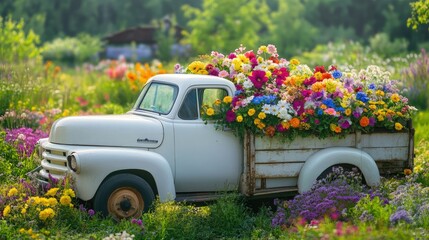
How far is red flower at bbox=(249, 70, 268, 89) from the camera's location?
8711 millimetres

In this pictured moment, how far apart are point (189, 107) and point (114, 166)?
3.80 ft

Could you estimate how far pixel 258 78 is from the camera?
8758mm

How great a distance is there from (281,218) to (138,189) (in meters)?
1.49

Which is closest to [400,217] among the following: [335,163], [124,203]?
[335,163]

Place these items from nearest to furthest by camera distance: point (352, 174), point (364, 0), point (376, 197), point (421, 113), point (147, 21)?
point (376, 197) < point (352, 174) < point (421, 113) < point (364, 0) < point (147, 21)

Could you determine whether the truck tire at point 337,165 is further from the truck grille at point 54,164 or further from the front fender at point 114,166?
the truck grille at point 54,164

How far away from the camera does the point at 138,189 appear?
7.92 metres

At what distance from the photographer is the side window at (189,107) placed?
838 centimetres

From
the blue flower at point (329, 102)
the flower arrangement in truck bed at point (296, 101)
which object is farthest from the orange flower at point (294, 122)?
the blue flower at point (329, 102)

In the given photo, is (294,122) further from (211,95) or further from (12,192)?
(12,192)

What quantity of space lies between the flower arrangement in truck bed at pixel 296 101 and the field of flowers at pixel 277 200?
0.01 m

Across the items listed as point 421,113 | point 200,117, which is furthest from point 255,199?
point 421,113

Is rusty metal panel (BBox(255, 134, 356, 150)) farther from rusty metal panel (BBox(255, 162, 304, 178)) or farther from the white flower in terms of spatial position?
the white flower

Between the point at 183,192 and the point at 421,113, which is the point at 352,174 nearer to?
the point at 183,192
